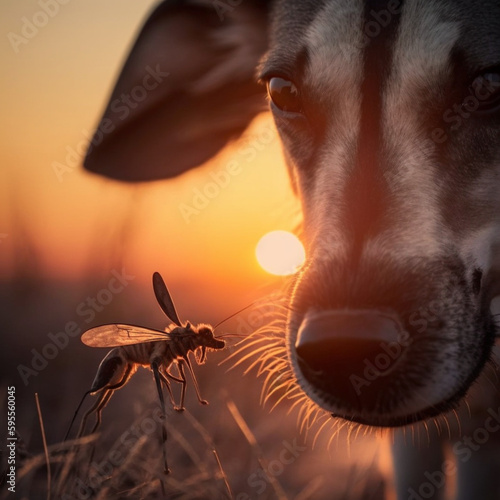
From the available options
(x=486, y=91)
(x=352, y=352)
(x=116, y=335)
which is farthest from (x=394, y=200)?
(x=116, y=335)

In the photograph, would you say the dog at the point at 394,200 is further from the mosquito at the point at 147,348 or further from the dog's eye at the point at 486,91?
the mosquito at the point at 147,348

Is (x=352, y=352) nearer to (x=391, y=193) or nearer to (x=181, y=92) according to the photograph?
(x=391, y=193)

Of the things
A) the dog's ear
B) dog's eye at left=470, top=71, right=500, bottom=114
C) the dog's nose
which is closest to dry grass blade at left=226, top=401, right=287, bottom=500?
the dog's nose

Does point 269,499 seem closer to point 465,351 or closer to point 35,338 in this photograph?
point 465,351

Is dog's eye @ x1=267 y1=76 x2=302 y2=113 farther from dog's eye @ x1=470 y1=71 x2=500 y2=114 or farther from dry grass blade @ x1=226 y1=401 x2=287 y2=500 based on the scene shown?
dry grass blade @ x1=226 y1=401 x2=287 y2=500

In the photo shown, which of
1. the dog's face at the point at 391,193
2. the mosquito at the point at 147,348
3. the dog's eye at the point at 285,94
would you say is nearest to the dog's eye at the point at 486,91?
the dog's face at the point at 391,193
